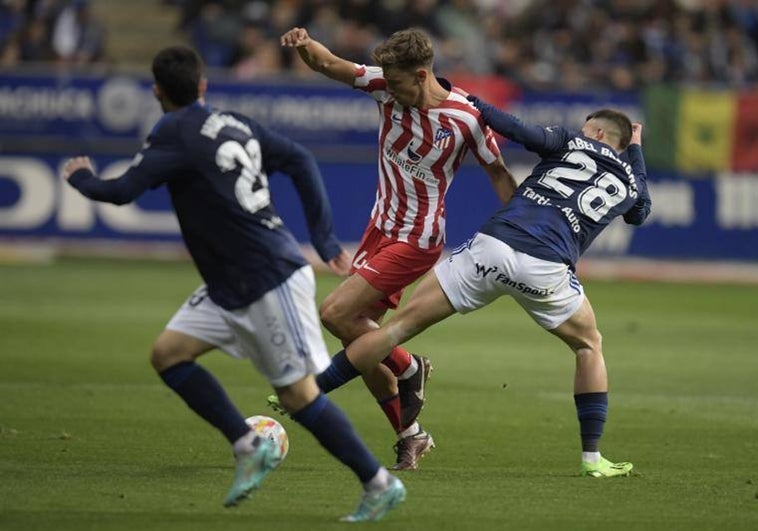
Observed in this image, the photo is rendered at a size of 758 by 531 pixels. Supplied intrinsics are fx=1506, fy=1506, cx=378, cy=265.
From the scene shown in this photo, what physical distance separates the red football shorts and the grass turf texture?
1.04m

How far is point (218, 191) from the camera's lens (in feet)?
22.1

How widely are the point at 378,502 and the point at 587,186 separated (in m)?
2.64

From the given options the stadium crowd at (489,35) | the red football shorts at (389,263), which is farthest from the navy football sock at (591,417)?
the stadium crowd at (489,35)

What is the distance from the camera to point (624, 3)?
90.4 ft

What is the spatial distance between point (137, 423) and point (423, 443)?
224 cm

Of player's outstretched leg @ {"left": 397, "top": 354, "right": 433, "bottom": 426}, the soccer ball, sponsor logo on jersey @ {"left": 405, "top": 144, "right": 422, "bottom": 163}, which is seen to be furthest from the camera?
player's outstretched leg @ {"left": 397, "top": 354, "right": 433, "bottom": 426}

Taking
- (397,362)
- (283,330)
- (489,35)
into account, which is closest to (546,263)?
(397,362)

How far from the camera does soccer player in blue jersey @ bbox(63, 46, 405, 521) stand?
669 cm

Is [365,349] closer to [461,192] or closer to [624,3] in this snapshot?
[461,192]

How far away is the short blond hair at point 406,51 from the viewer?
8.39 metres

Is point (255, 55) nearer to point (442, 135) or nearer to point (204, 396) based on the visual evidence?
point (442, 135)

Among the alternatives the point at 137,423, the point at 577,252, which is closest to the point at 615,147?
the point at 577,252

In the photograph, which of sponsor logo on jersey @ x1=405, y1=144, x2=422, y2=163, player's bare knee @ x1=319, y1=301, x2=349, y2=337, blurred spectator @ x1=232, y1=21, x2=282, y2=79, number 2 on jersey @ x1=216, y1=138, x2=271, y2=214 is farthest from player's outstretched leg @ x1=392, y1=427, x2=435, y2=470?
blurred spectator @ x1=232, y1=21, x2=282, y2=79

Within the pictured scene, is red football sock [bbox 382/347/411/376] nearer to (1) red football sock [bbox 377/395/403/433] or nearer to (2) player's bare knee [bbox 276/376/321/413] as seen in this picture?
(1) red football sock [bbox 377/395/403/433]
